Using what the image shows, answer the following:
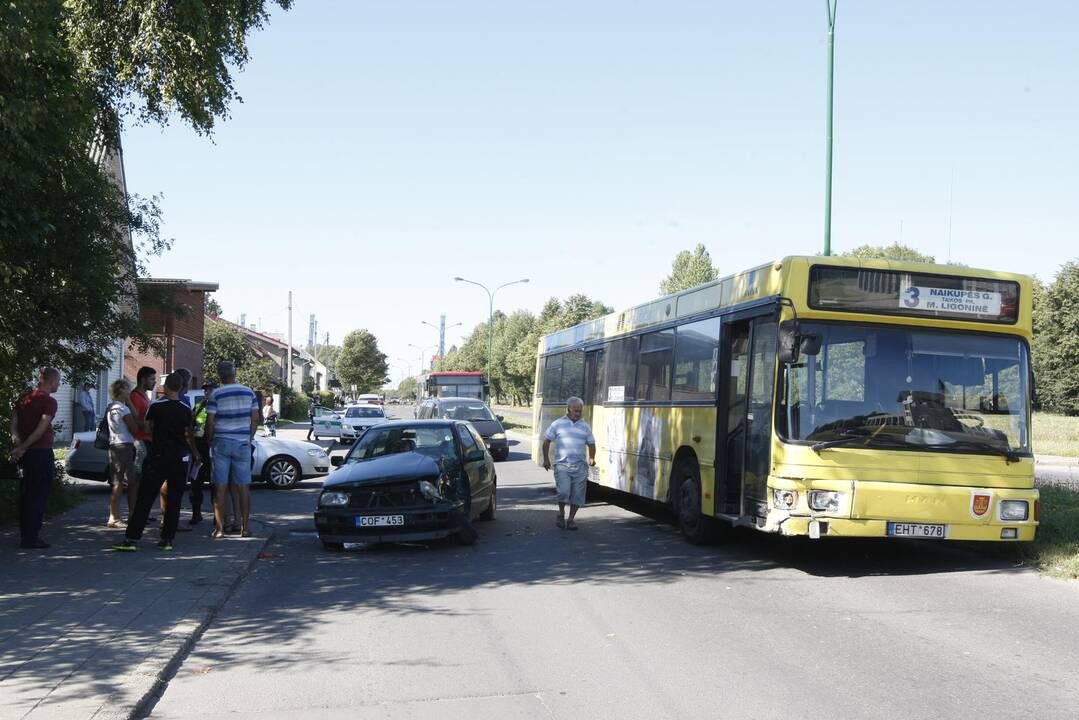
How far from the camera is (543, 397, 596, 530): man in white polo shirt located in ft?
42.9

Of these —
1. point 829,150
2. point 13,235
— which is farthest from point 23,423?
point 829,150

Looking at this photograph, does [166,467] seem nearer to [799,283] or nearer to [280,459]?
[799,283]

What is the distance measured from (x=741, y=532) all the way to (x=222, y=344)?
50.0 meters

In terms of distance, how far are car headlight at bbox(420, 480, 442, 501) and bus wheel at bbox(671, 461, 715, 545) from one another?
2.91 m

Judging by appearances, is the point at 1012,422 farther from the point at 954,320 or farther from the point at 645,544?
the point at 645,544

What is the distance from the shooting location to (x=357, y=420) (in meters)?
35.4

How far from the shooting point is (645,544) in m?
12.0

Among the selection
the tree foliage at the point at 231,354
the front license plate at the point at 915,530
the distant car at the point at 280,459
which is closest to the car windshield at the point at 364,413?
the distant car at the point at 280,459

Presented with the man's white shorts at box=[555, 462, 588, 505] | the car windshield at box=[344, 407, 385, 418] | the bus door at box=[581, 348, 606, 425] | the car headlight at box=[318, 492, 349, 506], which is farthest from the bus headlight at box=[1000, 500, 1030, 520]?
the car windshield at box=[344, 407, 385, 418]

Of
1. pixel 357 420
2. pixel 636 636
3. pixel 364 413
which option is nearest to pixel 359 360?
pixel 364 413

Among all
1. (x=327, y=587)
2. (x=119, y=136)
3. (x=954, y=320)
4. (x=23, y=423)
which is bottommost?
(x=327, y=587)

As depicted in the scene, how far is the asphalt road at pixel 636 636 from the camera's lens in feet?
18.1

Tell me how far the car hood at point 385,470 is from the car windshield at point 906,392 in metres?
4.05

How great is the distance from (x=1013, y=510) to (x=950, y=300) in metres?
2.05
